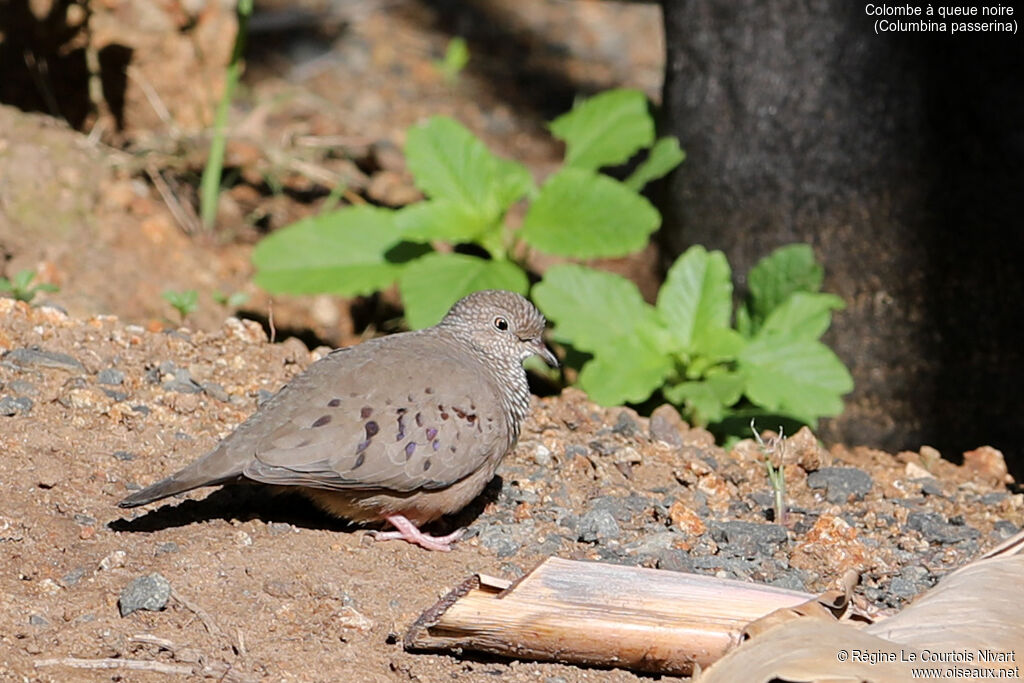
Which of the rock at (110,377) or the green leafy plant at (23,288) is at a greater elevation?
the green leafy plant at (23,288)

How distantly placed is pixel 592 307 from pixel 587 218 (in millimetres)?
551

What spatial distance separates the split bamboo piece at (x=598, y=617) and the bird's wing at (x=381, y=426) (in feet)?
2.13

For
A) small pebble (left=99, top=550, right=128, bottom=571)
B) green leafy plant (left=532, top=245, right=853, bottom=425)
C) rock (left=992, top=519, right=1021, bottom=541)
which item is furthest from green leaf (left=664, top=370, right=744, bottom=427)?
small pebble (left=99, top=550, right=128, bottom=571)

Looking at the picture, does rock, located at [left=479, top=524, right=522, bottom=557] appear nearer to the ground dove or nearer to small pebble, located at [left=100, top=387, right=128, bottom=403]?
the ground dove

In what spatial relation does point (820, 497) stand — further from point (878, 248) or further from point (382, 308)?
point (382, 308)

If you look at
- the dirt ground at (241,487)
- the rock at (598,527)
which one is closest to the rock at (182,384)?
the dirt ground at (241,487)

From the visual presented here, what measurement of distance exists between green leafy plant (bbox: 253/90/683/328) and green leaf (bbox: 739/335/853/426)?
84 centimetres

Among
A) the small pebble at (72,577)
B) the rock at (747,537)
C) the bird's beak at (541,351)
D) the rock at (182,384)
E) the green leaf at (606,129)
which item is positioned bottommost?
the rock at (747,537)

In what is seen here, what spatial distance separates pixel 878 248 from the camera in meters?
6.20

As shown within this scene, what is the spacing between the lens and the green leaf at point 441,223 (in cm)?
650

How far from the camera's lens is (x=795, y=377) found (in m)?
5.79

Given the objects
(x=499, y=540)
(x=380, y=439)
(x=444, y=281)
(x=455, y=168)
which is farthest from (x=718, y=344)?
(x=380, y=439)

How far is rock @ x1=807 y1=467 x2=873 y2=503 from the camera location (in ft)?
16.3

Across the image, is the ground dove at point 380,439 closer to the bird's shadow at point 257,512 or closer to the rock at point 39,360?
the bird's shadow at point 257,512
